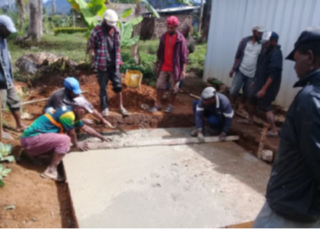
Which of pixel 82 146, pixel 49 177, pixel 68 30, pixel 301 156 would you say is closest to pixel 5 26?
pixel 82 146

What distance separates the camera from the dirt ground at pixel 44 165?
3.15m

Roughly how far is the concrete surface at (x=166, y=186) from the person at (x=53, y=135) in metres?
0.24

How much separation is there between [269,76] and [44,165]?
380 centimetres

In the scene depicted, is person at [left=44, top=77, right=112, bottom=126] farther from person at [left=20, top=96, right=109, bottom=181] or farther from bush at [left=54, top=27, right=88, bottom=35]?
bush at [left=54, top=27, right=88, bottom=35]

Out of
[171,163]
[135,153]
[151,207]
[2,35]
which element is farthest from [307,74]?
[2,35]

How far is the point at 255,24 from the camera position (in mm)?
6992

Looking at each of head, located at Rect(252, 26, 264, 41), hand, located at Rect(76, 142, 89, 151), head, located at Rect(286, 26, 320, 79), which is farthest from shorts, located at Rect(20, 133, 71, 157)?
head, located at Rect(252, 26, 264, 41)

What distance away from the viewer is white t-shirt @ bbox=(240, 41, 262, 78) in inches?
218

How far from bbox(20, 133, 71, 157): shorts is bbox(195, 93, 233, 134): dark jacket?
2.30 metres

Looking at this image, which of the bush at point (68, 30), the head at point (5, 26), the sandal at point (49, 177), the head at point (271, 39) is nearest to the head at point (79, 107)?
the sandal at point (49, 177)

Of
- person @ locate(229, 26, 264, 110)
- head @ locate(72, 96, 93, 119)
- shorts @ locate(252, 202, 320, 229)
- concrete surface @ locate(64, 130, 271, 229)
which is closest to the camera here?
shorts @ locate(252, 202, 320, 229)

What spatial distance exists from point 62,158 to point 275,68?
11.8 feet

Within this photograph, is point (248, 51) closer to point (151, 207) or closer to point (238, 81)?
point (238, 81)

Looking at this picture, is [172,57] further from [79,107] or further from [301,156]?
[301,156]
